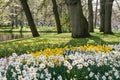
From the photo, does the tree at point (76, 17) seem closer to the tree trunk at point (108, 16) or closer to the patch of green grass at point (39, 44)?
the patch of green grass at point (39, 44)

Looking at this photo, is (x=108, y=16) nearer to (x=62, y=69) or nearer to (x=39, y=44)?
(x=39, y=44)

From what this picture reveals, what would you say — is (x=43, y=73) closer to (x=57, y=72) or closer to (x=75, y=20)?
(x=57, y=72)

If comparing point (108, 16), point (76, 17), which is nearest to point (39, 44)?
point (76, 17)

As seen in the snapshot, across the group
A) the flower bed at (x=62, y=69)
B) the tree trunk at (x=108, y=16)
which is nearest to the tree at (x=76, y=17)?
the tree trunk at (x=108, y=16)

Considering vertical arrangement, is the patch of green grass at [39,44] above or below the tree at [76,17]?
below

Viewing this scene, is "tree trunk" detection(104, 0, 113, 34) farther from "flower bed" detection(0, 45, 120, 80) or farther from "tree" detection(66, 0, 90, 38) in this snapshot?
"flower bed" detection(0, 45, 120, 80)

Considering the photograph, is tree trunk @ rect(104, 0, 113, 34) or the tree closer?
the tree

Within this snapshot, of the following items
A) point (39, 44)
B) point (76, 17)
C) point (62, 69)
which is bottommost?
point (39, 44)

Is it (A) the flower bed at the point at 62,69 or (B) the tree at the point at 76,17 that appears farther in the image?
(B) the tree at the point at 76,17

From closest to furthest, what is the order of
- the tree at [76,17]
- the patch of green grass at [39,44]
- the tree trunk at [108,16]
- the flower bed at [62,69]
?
the flower bed at [62,69] → the patch of green grass at [39,44] → the tree at [76,17] → the tree trunk at [108,16]

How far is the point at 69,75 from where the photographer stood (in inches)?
241

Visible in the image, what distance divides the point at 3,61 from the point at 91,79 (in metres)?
2.17

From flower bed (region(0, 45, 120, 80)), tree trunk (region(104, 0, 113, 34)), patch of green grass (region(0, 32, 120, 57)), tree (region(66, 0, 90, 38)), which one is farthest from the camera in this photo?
tree trunk (region(104, 0, 113, 34))

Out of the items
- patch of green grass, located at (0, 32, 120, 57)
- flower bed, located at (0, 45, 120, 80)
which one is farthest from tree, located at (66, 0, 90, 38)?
flower bed, located at (0, 45, 120, 80)
